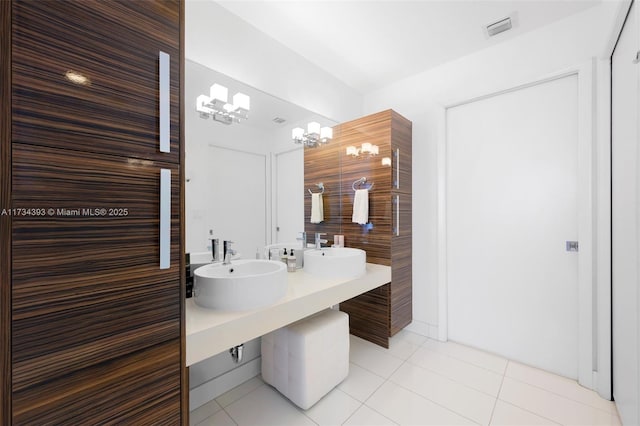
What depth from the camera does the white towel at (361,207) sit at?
2348 millimetres

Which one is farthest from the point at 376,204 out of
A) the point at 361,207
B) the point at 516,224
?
the point at 516,224

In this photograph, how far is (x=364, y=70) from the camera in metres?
2.53

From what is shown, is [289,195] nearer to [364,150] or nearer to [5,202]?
[364,150]

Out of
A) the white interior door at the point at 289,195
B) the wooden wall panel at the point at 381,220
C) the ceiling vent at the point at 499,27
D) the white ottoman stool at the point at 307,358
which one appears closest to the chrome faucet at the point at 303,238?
the white interior door at the point at 289,195

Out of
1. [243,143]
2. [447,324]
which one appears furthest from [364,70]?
[447,324]

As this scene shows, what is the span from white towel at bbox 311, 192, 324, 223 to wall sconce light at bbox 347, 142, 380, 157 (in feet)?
1.60

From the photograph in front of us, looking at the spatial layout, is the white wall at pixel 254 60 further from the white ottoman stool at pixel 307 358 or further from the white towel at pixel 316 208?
the white ottoman stool at pixel 307 358

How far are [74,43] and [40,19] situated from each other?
0.07m

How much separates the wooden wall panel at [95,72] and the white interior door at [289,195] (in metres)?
1.23

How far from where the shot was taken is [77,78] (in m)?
0.77

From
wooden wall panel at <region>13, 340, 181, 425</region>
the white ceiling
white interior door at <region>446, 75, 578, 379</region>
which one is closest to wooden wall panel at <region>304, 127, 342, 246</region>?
the white ceiling

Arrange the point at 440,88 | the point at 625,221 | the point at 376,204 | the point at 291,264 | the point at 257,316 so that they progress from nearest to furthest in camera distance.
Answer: the point at 257,316 < the point at 625,221 < the point at 291,264 < the point at 376,204 < the point at 440,88

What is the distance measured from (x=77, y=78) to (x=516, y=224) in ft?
8.69

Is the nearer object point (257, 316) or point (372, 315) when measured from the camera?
point (257, 316)
